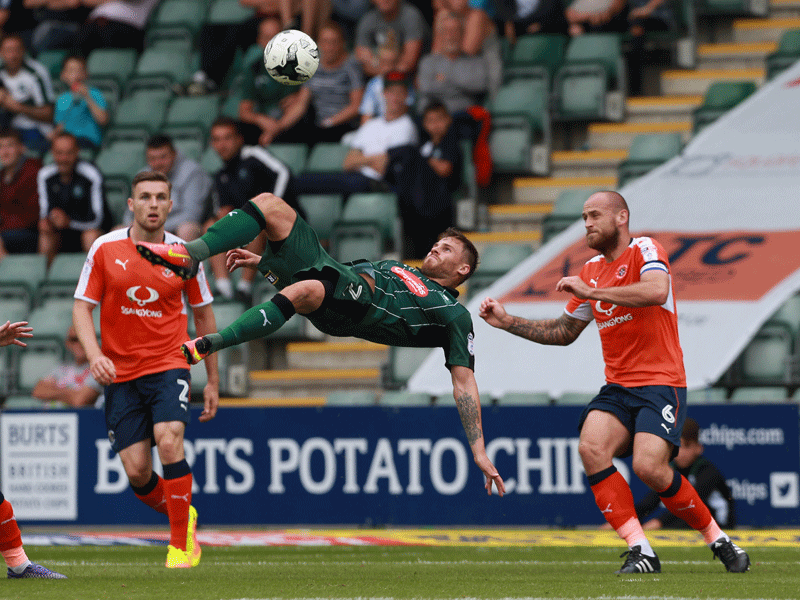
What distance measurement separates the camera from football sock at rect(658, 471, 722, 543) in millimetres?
7012

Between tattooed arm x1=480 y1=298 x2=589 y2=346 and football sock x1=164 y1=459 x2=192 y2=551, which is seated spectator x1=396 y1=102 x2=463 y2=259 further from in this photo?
football sock x1=164 y1=459 x2=192 y2=551

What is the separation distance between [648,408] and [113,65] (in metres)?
12.4

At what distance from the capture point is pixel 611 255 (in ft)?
24.0

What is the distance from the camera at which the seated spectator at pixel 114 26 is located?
58.2 ft

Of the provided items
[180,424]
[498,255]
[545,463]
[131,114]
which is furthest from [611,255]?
[131,114]

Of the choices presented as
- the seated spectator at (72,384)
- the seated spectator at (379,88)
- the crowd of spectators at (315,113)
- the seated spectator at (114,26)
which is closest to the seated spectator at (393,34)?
the crowd of spectators at (315,113)

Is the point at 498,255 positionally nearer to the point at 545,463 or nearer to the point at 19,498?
the point at 545,463

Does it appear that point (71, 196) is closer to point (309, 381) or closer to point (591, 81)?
point (309, 381)

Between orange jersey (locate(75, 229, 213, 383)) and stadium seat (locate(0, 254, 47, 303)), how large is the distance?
6504mm

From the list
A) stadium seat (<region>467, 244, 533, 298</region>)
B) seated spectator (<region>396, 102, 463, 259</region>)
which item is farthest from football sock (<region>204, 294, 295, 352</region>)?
seated spectator (<region>396, 102, 463, 259</region>)

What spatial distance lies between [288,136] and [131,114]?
247 cm

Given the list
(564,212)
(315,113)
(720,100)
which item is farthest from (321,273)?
(720,100)

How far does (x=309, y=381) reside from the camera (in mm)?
13297

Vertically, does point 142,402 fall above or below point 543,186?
below
